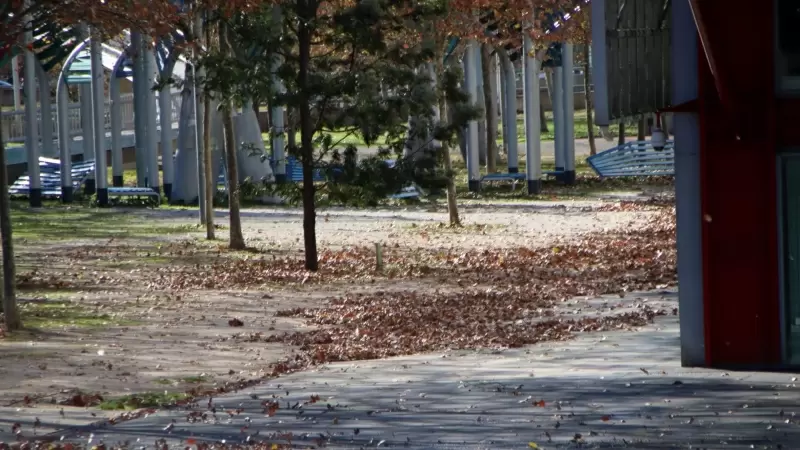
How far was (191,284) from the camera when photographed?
1819 centimetres

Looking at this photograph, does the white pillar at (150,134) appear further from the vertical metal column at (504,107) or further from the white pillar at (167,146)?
the vertical metal column at (504,107)

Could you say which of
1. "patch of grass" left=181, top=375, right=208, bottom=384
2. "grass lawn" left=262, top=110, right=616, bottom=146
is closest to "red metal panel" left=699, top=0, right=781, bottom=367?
"patch of grass" left=181, top=375, right=208, bottom=384

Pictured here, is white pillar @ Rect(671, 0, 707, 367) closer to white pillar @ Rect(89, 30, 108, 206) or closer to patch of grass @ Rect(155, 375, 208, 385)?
patch of grass @ Rect(155, 375, 208, 385)

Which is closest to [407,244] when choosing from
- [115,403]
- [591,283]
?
[591,283]

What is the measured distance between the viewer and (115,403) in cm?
1014

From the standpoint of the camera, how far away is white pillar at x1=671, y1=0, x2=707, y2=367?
440 inches

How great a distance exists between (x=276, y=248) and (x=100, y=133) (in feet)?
34.7

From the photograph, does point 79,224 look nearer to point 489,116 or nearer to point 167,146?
point 167,146

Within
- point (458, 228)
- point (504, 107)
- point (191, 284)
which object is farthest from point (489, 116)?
point (191, 284)

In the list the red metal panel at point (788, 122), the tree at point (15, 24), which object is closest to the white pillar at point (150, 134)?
the tree at point (15, 24)

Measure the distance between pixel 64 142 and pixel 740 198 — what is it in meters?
23.2

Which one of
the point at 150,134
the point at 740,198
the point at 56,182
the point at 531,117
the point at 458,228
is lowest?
the point at 458,228

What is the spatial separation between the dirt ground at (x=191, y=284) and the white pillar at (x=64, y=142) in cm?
284

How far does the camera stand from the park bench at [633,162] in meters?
35.7
